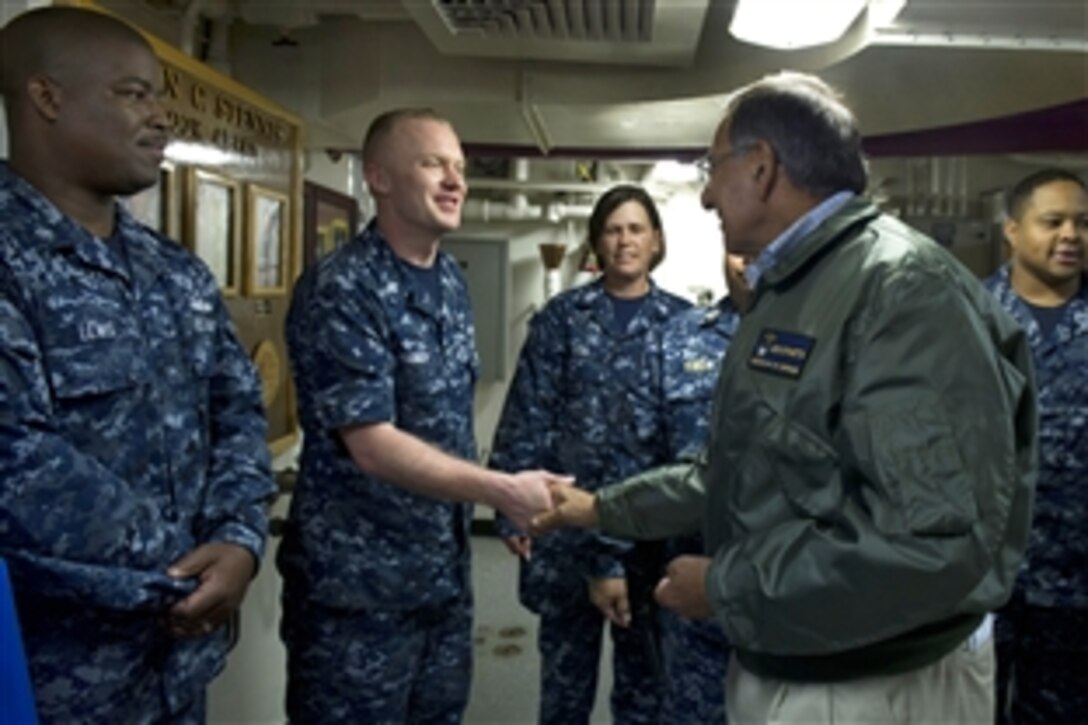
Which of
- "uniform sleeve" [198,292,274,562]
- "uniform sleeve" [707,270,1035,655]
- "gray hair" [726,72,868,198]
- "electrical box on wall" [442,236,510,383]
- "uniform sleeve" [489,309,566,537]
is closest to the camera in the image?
"uniform sleeve" [707,270,1035,655]

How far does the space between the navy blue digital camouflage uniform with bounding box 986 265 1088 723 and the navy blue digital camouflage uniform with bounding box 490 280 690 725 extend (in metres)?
0.92

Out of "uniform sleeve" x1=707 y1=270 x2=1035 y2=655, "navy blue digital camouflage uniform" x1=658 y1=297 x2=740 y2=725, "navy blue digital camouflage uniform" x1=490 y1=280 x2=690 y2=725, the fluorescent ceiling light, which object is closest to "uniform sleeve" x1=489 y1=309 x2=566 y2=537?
"navy blue digital camouflage uniform" x1=490 y1=280 x2=690 y2=725

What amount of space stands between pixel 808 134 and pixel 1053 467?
4.37 feet

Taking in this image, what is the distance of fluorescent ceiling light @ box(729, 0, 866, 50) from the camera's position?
2111 millimetres

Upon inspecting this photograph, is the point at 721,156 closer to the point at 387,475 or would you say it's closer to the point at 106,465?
the point at 387,475

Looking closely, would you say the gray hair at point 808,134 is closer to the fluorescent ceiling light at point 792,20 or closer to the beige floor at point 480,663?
the fluorescent ceiling light at point 792,20

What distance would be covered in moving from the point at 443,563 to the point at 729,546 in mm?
784

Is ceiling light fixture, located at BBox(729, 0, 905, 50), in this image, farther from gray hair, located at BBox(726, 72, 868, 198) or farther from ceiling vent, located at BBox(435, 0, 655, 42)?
gray hair, located at BBox(726, 72, 868, 198)

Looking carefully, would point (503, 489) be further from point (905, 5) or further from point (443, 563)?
point (905, 5)

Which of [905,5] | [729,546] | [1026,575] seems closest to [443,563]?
[729,546]

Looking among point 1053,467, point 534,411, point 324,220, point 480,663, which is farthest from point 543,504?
point 324,220

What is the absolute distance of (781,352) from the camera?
47.4 inches

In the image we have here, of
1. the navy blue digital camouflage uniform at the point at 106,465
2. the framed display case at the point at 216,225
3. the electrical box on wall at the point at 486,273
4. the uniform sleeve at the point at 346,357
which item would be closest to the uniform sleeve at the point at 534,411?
the uniform sleeve at the point at 346,357

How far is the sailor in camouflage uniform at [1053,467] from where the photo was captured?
2131 mm
